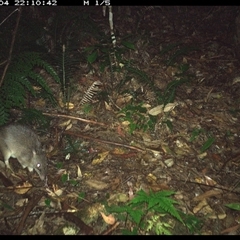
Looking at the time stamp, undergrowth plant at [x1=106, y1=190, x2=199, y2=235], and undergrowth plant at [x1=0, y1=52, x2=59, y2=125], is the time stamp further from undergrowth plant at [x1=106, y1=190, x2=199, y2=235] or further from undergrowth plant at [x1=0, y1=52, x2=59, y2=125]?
undergrowth plant at [x1=106, y1=190, x2=199, y2=235]

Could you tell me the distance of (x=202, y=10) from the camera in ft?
25.5

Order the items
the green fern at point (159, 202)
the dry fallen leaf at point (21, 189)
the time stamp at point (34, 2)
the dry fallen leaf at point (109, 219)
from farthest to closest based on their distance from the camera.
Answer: the time stamp at point (34, 2) → the dry fallen leaf at point (21, 189) → the dry fallen leaf at point (109, 219) → the green fern at point (159, 202)

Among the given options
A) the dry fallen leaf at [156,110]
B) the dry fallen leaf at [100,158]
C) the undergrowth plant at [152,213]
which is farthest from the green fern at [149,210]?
the dry fallen leaf at [156,110]

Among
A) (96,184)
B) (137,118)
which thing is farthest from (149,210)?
(137,118)

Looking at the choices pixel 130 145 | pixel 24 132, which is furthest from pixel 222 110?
pixel 24 132

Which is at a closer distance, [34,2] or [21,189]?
[21,189]

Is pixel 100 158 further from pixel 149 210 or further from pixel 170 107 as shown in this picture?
pixel 170 107

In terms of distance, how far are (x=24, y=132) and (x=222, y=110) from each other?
3.31m

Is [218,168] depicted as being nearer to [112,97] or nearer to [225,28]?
[112,97]

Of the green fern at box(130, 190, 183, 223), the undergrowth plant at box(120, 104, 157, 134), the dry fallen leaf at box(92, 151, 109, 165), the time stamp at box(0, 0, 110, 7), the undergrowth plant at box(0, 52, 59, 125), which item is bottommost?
the green fern at box(130, 190, 183, 223)

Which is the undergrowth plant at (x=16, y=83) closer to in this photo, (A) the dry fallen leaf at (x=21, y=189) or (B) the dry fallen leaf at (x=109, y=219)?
(A) the dry fallen leaf at (x=21, y=189)

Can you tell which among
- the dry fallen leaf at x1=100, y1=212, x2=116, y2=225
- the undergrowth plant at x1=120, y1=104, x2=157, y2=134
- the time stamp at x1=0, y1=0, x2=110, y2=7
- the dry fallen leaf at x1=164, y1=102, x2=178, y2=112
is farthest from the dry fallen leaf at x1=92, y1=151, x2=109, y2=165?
the time stamp at x1=0, y1=0, x2=110, y2=7

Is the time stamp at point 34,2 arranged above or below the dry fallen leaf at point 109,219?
above

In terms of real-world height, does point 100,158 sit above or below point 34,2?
below
